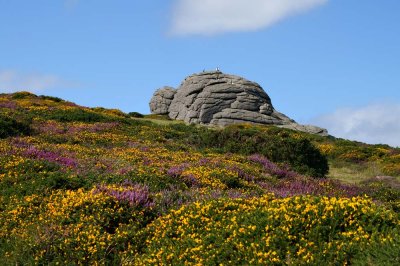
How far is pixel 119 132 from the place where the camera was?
3284cm

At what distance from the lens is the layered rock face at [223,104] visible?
7525cm

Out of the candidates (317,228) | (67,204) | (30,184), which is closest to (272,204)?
(317,228)

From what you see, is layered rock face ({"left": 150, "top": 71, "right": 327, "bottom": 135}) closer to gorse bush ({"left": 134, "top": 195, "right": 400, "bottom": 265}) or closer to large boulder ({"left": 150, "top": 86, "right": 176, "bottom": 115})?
large boulder ({"left": 150, "top": 86, "right": 176, "bottom": 115})

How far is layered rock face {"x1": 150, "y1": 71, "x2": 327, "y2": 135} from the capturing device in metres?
75.2

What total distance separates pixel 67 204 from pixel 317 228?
21.9 ft

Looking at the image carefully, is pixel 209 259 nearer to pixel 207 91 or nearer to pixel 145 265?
pixel 145 265

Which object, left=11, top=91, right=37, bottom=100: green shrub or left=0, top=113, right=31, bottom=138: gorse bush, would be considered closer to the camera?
left=0, top=113, right=31, bottom=138: gorse bush

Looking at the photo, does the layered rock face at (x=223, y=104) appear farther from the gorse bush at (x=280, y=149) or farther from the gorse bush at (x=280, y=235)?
the gorse bush at (x=280, y=235)

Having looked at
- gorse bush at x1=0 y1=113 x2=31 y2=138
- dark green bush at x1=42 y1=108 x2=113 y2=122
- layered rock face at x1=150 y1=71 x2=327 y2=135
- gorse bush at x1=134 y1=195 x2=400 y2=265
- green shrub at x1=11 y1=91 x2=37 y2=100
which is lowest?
gorse bush at x1=134 y1=195 x2=400 y2=265

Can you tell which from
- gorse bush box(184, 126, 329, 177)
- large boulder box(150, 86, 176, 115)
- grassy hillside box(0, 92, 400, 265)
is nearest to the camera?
grassy hillside box(0, 92, 400, 265)

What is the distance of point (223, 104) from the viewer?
78.1 meters

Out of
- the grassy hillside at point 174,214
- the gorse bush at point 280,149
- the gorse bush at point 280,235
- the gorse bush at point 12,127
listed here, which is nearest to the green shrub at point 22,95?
the gorse bush at point 12,127

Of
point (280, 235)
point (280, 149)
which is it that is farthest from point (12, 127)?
point (280, 235)

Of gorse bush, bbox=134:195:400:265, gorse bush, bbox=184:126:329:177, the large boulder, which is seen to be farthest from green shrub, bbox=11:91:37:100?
gorse bush, bbox=134:195:400:265
